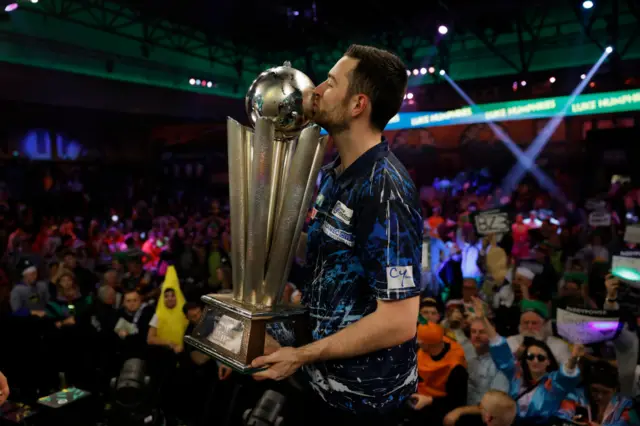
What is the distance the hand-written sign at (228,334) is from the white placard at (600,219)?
631 cm

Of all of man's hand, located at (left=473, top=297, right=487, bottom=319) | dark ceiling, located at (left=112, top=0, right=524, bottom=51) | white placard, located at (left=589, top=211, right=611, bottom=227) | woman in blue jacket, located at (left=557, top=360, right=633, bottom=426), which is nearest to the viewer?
woman in blue jacket, located at (left=557, top=360, right=633, bottom=426)

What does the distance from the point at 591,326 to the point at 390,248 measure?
303cm

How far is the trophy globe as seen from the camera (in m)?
1.47

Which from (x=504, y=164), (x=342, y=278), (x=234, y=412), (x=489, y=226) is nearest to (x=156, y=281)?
(x=234, y=412)

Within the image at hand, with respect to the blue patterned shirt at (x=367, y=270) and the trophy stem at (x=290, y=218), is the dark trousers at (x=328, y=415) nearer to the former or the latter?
the blue patterned shirt at (x=367, y=270)

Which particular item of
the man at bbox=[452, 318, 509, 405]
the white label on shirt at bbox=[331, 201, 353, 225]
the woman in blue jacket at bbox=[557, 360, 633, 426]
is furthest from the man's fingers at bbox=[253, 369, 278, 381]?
the man at bbox=[452, 318, 509, 405]

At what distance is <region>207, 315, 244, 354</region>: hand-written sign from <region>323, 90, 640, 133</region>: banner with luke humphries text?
11.4 m

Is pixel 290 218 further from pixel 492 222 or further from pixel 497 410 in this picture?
pixel 492 222

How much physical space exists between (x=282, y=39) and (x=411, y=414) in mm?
10041

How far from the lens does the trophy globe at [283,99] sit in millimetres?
1474

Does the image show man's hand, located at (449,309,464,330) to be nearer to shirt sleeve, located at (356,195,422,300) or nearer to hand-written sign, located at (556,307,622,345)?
hand-written sign, located at (556,307,622,345)

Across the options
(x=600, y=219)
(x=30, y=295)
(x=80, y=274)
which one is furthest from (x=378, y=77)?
(x=600, y=219)

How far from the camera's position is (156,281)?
6.73 m

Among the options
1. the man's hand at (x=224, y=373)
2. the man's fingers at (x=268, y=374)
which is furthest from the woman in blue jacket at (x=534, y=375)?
the man's fingers at (x=268, y=374)
